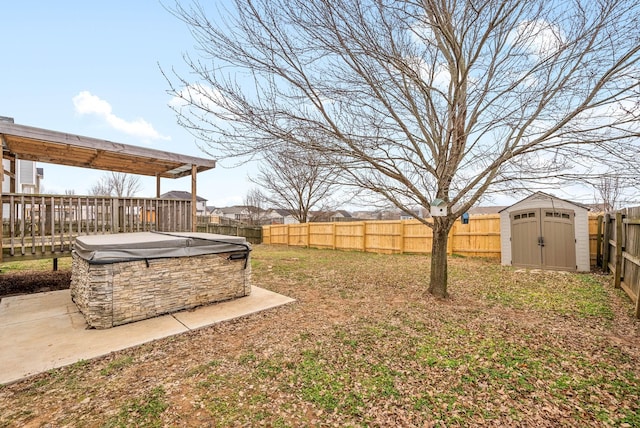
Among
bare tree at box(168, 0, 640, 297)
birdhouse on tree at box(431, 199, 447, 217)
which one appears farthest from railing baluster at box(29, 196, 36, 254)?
birdhouse on tree at box(431, 199, 447, 217)

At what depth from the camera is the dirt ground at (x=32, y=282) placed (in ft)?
16.8

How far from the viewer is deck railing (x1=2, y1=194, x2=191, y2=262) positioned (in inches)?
181

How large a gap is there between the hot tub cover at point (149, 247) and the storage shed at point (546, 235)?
7.25m

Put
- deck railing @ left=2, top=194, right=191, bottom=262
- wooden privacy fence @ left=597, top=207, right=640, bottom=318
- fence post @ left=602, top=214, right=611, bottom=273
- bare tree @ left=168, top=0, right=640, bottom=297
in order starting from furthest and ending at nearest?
fence post @ left=602, top=214, right=611, bottom=273, deck railing @ left=2, top=194, right=191, bottom=262, wooden privacy fence @ left=597, top=207, right=640, bottom=318, bare tree @ left=168, top=0, right=640, bottom=297

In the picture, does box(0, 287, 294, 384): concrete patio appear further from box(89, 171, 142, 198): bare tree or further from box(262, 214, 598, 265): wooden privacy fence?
box(89, 171, 142, 198): bare tree

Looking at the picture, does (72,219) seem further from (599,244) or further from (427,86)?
(599,244)

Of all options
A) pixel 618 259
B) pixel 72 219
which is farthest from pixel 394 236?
pixel 72 219

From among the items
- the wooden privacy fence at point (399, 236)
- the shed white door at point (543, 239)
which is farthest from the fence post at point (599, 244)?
the shed white door at point (543, 239)

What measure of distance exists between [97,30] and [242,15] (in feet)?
12.2

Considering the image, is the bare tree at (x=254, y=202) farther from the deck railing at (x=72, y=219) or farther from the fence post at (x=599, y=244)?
the fence post at (x=599, y=244)

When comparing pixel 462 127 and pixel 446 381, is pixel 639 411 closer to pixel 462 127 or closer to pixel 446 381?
pixel 446 381

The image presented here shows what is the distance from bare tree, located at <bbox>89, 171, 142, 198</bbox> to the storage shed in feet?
81.0

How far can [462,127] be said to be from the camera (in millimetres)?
4324

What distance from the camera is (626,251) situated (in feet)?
16.9
